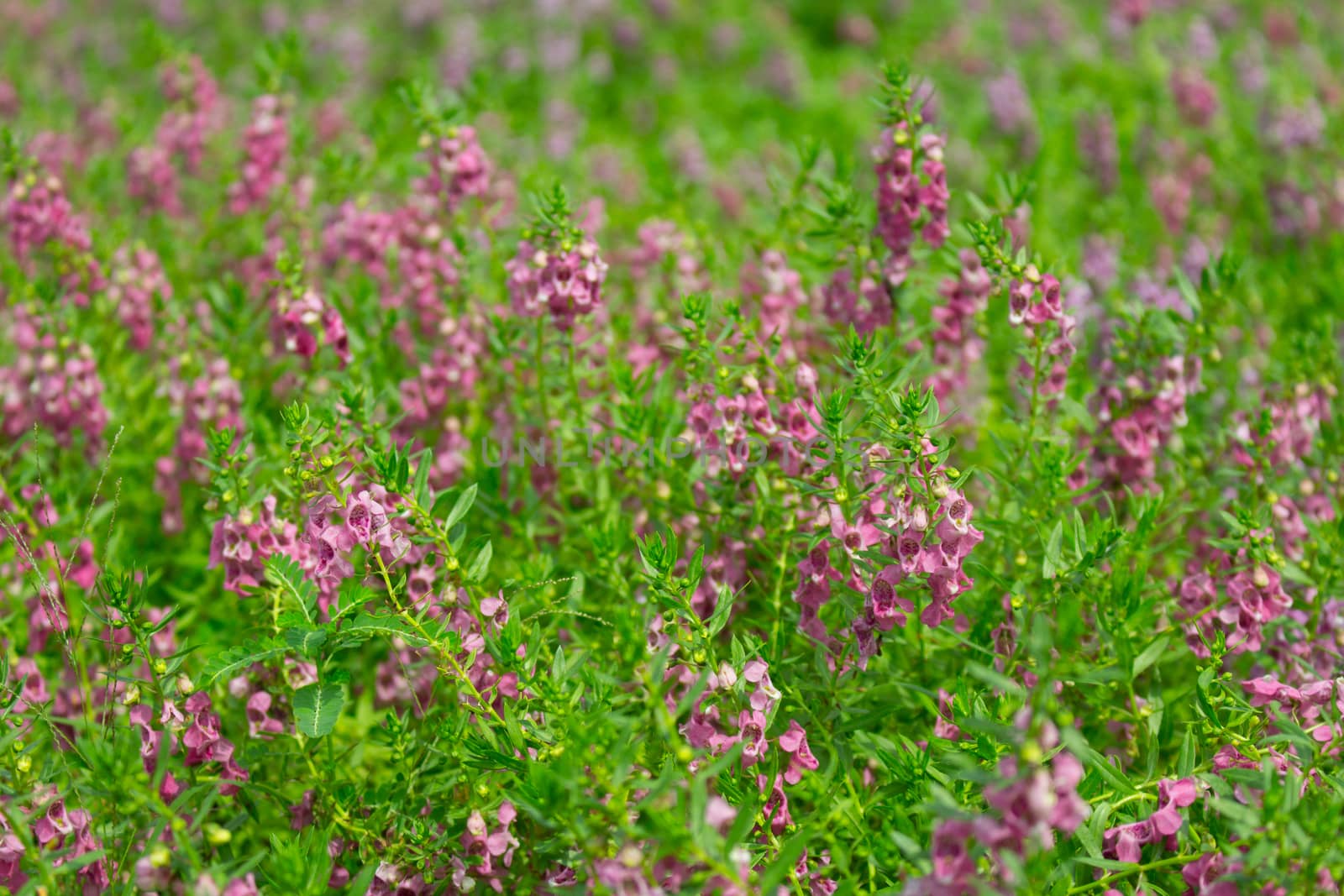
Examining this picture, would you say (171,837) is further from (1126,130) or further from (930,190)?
(1126,130)

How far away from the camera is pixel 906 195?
13.2 ft

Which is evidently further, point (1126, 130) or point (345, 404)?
point (1126, 130)

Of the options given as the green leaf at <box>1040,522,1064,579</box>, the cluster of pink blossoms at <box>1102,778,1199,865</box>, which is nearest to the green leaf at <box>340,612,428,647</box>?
the green leaf at <box>1040,522,1064,579</box>

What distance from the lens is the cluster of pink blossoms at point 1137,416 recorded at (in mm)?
4031

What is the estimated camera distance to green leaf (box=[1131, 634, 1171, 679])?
10.8 ft

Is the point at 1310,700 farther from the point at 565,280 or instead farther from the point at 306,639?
the point at 306,639

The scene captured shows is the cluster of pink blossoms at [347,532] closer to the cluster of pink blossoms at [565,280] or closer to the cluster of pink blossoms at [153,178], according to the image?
the cluster of pink blossoms at [565,280]

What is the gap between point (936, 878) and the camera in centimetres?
228

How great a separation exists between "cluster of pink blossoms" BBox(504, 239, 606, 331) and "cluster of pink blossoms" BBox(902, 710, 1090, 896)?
7.04 feet

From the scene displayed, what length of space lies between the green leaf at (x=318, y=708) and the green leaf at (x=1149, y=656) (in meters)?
2.23

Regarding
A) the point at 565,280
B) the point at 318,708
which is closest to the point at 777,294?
the point at 565,280

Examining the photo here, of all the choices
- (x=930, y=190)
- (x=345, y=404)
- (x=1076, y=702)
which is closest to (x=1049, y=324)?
(x=930, y=190)

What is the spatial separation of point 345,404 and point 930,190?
2119 mm

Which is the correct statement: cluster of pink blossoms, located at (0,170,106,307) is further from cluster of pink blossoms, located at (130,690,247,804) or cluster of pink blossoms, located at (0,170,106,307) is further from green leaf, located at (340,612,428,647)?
green leaf, located at (340,612,428,647)
